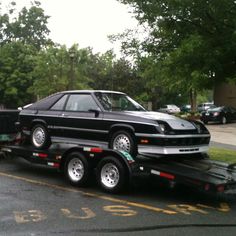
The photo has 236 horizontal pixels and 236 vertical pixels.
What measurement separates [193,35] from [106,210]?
5182 mm

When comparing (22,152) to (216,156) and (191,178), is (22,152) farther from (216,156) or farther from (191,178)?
(216,156)

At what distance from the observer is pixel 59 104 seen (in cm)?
1080

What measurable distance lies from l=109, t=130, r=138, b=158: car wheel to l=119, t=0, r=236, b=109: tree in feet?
9.49

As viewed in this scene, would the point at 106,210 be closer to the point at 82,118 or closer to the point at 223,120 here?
the point at 82,118

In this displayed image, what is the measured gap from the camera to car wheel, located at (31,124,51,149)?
10.8 metres

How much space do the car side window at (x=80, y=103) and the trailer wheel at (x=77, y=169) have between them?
1.10 meters

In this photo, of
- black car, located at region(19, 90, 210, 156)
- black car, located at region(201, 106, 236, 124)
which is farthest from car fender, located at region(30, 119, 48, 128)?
black car, located at region(201, 106, 236, 124)

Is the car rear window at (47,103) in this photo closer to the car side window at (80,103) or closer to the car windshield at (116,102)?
the car side window at (80,103)

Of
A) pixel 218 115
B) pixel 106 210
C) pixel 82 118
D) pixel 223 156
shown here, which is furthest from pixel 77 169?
pixel 218 115

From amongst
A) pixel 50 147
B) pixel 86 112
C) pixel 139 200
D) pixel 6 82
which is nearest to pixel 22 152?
pixel 50 147

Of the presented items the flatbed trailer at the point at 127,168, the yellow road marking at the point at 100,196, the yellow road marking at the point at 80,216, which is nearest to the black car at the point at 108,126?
the flatbed trailer at the point at 127,168

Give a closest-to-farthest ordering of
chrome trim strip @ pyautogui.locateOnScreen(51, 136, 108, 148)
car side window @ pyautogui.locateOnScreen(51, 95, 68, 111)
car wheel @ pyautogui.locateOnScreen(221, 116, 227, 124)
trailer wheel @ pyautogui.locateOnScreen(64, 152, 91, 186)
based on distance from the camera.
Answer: trailer wheel @ pyautogui.locateOnScreen(64, 152, 91, 186), chrome trim strip @ pyautogui.locateOnScreen(51, 136, 108, 148), car side window @ pyautogui.locateOnScreen(51, 95, 68, 111), car wheel @ pyautogui.locateOnScreen(221, 116, 227, 124)

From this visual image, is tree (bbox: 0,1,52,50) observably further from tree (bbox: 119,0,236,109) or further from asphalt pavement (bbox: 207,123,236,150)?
tree (bbox: 119,0,236,109)

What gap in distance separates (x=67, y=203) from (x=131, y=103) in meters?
3.26
